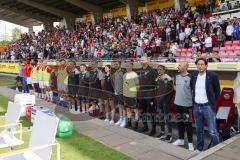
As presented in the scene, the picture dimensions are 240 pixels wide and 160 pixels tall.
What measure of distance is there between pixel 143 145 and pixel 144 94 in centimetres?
186

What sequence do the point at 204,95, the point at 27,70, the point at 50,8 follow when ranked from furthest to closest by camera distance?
the point at 50,8
the point at 27,70
the point at 204,95

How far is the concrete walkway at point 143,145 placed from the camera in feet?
18.7

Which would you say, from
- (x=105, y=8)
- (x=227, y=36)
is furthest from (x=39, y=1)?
(x=227, y=36)

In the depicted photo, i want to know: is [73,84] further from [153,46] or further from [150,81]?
[153,46]

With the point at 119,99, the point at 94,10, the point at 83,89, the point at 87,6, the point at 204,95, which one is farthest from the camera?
the point at 94,10

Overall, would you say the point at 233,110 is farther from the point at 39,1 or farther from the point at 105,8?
the point at 39,1

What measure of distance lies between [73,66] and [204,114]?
6.02 meters

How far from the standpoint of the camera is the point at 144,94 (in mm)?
8117

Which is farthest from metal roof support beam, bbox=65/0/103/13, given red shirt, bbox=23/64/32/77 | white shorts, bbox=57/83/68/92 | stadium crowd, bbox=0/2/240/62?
white shorts, bbox=57/83/68/92

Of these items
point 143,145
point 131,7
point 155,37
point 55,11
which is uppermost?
point 55,11

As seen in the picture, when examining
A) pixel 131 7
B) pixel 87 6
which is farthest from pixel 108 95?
pixel 87 6

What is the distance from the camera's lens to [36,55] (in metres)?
34.7

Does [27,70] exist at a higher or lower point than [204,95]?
higher

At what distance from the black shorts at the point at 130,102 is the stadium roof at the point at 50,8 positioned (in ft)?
77.7
